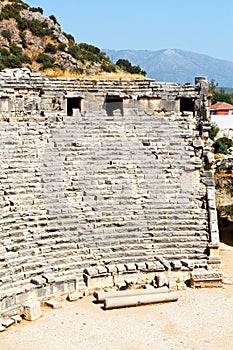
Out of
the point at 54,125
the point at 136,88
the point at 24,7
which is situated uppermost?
the point at 24,7

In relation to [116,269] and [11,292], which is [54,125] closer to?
[116,269]

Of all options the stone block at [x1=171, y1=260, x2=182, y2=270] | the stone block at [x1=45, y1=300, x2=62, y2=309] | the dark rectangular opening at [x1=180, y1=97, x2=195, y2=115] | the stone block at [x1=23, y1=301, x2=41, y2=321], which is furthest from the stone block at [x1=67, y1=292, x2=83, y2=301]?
the dark rectangular opening at [x1=180, y1=97, x2=195, y2=115]

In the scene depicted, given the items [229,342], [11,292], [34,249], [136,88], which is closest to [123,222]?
[34,249]

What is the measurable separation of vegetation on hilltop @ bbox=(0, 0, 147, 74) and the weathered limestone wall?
19.1m

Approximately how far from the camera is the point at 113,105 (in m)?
19.5

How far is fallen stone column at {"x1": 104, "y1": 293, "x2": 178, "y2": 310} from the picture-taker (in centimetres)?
1259

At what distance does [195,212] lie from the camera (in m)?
15.6

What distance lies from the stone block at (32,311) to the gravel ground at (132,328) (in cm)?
14

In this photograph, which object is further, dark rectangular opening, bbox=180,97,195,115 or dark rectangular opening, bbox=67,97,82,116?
dark rectangular opening, bbox=180,97,195,115

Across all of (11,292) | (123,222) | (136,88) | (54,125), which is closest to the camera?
(11,292)

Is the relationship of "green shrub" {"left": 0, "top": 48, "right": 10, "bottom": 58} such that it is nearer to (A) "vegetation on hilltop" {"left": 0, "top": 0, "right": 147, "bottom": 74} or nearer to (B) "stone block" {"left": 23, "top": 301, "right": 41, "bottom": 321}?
(A) "vegetation on hilltop" {"left": 0, "top": 0, "right": 147, "bottom": 74}

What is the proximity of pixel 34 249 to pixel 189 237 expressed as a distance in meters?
4.43

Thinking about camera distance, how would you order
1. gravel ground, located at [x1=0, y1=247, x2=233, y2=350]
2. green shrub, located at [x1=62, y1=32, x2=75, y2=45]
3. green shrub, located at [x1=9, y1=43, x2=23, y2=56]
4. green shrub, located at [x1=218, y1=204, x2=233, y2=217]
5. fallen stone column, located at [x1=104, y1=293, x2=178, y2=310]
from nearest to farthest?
gravel ground, located at [x1=0, y1=247, x2=233, y2=350] < fallen stone column, located at [x1=104, y1=293, x2=178, y2=310] < green shrub, located at [x1=218, y1=204, x2=233, y2=217] < green shrub, located at [x1=9, y1=43, x2=23, y2=56] < green shrub, located at [x1=62, y1=32, x2=75, y2=45]

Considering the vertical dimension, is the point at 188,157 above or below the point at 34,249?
above
